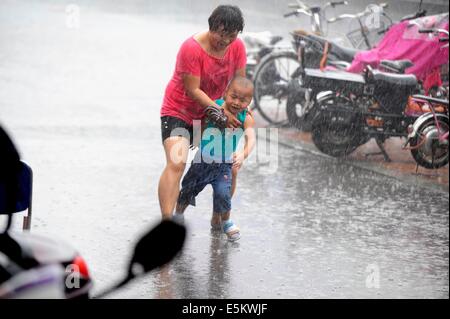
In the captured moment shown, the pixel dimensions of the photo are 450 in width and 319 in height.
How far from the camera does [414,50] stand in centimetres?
988

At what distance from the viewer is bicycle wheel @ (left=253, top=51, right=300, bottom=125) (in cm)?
1066

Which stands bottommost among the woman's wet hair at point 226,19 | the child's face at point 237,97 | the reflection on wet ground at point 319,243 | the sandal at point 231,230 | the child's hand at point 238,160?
the reflection on wet ground at point 319,243

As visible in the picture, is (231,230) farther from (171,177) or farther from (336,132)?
(336,132)

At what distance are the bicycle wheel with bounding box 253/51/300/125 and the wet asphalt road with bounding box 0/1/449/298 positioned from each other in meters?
1.12

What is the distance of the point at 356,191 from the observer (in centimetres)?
807

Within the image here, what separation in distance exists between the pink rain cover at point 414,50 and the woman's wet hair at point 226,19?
16.9 ft

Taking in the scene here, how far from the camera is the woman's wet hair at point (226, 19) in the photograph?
15.6ft

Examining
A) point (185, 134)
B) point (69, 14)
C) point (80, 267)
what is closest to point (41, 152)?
point (185, 134)

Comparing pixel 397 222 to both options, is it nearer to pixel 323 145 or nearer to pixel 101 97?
pixel 323 145

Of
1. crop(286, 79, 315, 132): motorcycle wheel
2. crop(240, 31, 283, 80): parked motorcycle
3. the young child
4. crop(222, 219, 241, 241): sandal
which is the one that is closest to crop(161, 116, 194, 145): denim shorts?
the young child

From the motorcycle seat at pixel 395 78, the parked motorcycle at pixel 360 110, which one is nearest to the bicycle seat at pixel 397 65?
the parked motorcycle at pixel 360 110

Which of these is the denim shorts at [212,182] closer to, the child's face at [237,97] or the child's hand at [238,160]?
the child's hand at [238,160]

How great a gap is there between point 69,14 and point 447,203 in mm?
9614

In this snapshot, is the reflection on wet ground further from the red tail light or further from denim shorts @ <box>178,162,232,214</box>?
the red tail light
